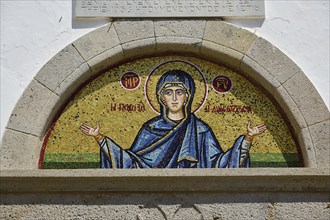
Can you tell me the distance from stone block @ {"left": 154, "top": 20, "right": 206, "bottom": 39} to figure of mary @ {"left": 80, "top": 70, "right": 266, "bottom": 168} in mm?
472

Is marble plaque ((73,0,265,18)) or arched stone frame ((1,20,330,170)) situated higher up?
marble plaque ((73,0,265,18))

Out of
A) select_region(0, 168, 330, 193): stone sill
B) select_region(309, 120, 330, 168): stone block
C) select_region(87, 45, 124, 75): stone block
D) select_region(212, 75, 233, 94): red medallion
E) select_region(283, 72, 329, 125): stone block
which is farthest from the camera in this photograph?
select_region(212, 75, 233, 94): red medallion

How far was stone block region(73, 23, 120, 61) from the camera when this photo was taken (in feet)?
15.9

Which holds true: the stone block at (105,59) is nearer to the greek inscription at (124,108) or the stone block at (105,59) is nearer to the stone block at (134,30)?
the stone block at (134,30)

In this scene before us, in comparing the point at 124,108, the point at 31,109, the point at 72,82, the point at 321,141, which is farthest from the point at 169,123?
the point at 321,141

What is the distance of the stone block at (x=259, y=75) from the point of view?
15.8ft

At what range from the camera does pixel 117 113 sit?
4820 mm

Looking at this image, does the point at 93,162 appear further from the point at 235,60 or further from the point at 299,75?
the point at 299,75

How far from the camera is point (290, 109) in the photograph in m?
4.75

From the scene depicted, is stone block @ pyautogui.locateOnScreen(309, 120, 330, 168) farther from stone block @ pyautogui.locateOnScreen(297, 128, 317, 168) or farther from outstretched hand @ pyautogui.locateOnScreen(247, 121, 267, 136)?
outstretched hand @ pyautogui.locateOnScreen(247, 121, 267, 136)

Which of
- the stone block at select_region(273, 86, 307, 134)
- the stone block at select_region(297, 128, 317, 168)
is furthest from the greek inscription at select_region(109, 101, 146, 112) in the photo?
the stone block at select_region(297, 128, 317, 168)

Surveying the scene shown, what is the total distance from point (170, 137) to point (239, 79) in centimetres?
75

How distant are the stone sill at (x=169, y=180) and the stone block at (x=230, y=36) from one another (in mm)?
1028

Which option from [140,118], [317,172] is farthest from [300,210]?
[140,118]
